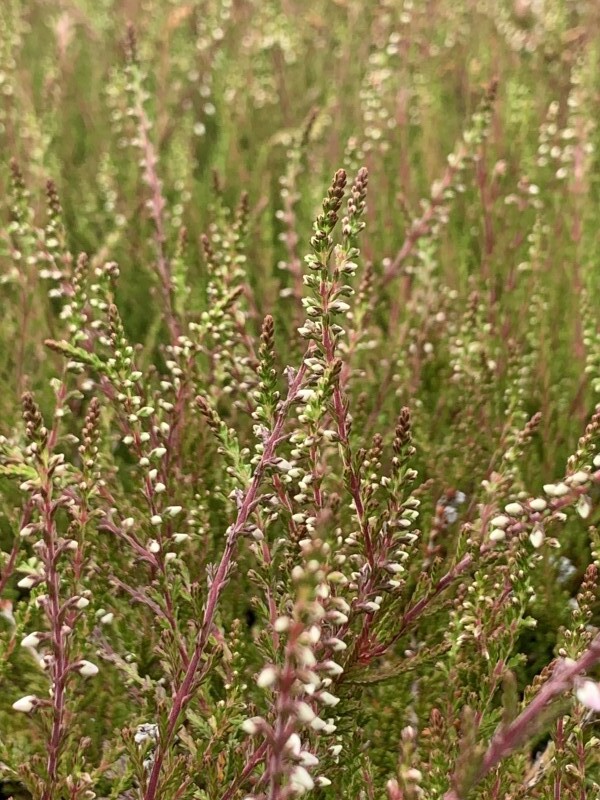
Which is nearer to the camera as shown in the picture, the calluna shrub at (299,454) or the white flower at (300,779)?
the white flower at (300,779)

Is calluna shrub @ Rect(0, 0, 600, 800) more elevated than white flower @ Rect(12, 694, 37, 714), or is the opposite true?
calluna shrub @ Rect(0, 0, 600, 800)

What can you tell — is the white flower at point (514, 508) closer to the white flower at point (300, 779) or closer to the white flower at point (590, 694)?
the white flower at point (590, 694)

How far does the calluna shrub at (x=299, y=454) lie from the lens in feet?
3.41

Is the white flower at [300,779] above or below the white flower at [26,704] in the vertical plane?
above

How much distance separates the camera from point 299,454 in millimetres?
1101

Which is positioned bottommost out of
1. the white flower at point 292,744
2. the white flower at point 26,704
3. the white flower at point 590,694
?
the white flower at point 26,704

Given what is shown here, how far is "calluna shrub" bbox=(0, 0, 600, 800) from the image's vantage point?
3.41 feet

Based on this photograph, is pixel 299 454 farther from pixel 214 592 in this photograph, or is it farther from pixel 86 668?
pixel 86 668

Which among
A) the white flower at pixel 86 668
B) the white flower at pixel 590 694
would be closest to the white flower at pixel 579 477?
the white flower at pixel 590 694

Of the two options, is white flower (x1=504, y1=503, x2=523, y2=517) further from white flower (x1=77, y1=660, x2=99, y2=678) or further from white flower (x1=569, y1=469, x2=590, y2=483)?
white flower (x1=77, y1=660, x2=99, y2=678)

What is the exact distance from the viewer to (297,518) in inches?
40.4

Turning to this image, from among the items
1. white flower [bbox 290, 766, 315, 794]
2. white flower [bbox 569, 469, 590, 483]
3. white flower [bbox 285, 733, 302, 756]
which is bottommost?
white flower [bbox 290, 766, 315, 794]

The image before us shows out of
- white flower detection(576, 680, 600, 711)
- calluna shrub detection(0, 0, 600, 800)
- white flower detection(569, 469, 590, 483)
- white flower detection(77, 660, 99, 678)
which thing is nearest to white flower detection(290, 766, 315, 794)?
calluna shrub detection(0, 0, 600, 800)

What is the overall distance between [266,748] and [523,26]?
4.77 metres
